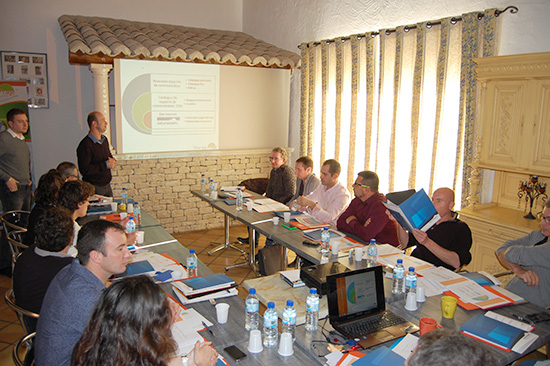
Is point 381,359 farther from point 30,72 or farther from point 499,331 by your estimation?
point 30,72

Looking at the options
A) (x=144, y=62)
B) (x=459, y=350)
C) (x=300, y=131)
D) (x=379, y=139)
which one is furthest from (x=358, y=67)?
(x=459, y=350)

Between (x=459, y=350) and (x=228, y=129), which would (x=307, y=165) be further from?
(x=459, y=350)

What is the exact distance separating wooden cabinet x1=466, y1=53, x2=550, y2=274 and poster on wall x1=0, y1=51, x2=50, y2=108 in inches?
247

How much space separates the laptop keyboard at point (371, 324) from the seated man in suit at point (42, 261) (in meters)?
1.70

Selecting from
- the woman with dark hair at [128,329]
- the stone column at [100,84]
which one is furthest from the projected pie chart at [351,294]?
the stone column at [100,84]

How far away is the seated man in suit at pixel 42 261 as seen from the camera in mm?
2477

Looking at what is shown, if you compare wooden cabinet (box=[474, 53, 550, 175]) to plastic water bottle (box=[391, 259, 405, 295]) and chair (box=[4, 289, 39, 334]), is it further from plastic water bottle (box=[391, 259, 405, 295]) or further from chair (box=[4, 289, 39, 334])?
chair (box=[4, 289, 39, 334])

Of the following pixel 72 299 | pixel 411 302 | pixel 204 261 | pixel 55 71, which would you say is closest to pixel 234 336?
pixel 72 299

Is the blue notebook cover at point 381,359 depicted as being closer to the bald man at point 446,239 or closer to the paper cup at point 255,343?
the paper cup at point 255,343

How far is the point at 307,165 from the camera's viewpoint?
5.38 m

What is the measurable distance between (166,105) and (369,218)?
409 centimetres

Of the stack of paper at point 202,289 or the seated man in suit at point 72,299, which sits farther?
the stack of paper at point 202,289

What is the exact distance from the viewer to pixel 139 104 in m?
6.54

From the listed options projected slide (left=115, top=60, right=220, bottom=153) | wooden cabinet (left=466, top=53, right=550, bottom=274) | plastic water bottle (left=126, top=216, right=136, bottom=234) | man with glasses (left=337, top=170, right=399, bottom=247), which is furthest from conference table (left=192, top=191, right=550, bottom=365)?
projected slide (left=115, top=60, right=220, bottom=153)
